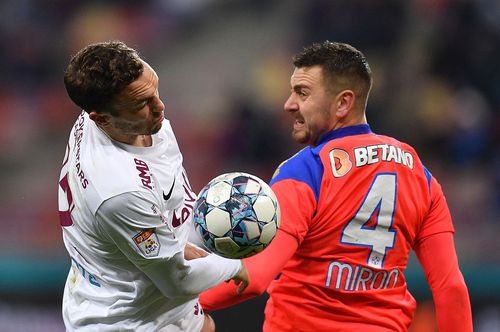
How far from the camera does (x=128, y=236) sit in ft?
13.1

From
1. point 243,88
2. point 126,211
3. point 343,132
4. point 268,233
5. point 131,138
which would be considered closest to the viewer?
point 126,211

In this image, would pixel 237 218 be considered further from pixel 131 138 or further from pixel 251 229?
pixel 131 138

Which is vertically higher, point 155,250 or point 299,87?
point 299,87

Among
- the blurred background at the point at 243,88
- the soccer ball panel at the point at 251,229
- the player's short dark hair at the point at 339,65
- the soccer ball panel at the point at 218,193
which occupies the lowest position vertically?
the blurred background at the point at 243,88

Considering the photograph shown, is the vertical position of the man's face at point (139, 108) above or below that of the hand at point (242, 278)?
above

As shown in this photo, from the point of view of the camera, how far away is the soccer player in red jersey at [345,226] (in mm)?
4324

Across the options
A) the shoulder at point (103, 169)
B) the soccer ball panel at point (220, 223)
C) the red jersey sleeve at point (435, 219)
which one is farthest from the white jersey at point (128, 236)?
the red jersey sleeve at point (435, 219)

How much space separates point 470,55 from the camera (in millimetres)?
10820

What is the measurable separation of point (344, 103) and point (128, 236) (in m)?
1.32

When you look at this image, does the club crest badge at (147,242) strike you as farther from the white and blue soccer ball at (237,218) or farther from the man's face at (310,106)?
the man's face at (310,106)

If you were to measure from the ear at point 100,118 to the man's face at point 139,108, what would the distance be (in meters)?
0.02

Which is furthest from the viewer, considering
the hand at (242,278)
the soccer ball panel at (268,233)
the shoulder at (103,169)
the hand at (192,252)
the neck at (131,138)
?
the hand at (192,252)

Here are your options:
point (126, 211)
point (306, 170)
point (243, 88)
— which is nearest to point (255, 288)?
point (306, 170)

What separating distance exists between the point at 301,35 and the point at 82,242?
26.1ft
